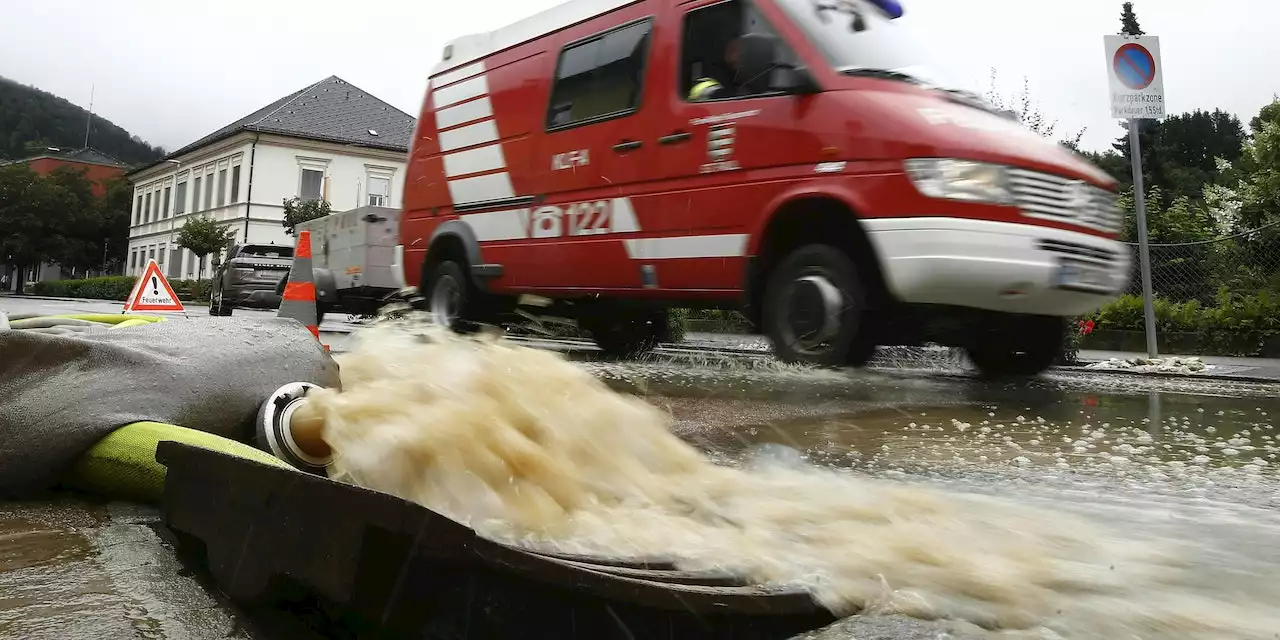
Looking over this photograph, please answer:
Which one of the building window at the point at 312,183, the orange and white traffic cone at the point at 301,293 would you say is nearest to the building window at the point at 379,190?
the building window at the point at 312,183

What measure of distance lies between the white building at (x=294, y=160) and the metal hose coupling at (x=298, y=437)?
3069 centimetres

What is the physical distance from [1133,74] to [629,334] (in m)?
5.06

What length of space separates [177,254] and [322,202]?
1723cm

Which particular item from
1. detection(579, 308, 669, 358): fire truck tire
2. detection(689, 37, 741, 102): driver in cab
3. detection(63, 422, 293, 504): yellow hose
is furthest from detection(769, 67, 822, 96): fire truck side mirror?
detection(63, 422, 293, 504): yellow hose

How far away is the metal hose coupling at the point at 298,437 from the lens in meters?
2.01

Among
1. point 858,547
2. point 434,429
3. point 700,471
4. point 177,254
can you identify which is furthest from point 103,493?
point 177,254

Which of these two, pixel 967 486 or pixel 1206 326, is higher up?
pixel 1206 326

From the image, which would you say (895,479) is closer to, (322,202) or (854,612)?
(854,612)

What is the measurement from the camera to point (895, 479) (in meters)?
2.45

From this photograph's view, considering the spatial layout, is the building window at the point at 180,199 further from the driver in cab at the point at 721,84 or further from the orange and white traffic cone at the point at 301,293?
the driver in cab at the point at 721,84

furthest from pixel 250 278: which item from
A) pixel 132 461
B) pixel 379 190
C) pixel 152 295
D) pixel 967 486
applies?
pixel 379 190

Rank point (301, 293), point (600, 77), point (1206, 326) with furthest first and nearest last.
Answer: point (1206, 326)
point (301, 293)
point (600, 77)

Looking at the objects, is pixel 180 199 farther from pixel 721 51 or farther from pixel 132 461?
pixel 132 461

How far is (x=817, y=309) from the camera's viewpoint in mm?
4523
